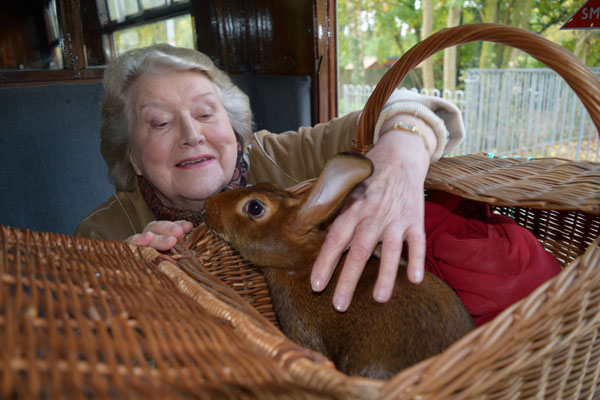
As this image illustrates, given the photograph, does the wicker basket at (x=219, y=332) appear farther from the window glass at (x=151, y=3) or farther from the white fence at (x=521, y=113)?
the white fence at (x=521, y=113)

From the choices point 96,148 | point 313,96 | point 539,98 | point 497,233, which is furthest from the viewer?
point 539,98

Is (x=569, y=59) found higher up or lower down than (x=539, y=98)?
higher up

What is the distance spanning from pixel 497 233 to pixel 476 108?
3.48 metres

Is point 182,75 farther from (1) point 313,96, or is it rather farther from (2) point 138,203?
(1) point 313,96

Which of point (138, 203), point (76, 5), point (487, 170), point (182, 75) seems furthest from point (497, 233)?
point (76, 5)

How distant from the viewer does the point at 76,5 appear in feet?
7.07

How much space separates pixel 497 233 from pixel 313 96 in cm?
205

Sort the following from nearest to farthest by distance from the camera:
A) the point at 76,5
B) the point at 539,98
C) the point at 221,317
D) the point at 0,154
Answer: the point at 221,317 → the point at 0,154 → the point at 76,5 → the point at 539,98

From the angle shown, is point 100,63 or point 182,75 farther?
point 100,63

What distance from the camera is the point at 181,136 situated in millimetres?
1416

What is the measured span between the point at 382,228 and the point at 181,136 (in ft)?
2.61

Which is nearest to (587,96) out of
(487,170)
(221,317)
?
(487,170)

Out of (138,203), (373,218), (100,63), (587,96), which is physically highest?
(100,63)

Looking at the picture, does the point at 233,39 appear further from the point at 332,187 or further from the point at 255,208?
the point at 332,187
